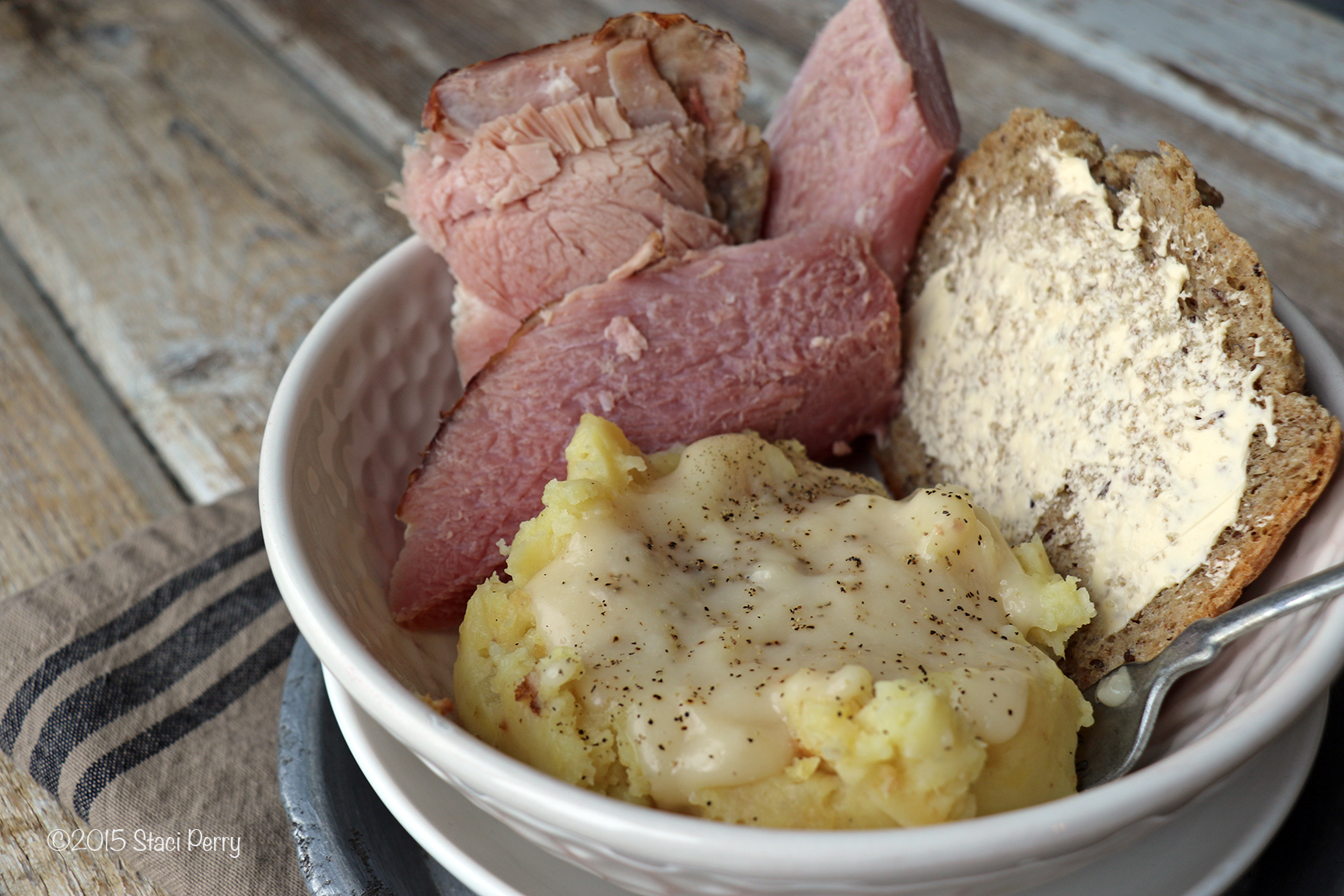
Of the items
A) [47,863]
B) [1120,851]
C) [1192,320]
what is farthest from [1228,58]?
[47,863]

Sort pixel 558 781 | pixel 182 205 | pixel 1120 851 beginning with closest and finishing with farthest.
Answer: pixel 558 781
pixel 1120 851
pixel 182 205

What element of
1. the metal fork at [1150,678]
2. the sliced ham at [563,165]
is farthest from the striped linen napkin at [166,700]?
the metal fork at [1150,678]

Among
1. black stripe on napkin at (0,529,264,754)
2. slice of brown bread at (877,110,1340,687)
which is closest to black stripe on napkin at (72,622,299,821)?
black stripe on napkin at (0,529,264,754)

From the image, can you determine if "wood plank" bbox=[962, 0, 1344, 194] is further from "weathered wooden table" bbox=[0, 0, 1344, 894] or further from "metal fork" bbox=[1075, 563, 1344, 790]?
"metal fork" bbox=[1075, 563, 1344, 790]

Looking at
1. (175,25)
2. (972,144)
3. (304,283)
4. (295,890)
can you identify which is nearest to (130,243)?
(304,283)

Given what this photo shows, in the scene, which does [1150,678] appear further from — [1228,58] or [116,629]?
[1228,58]
